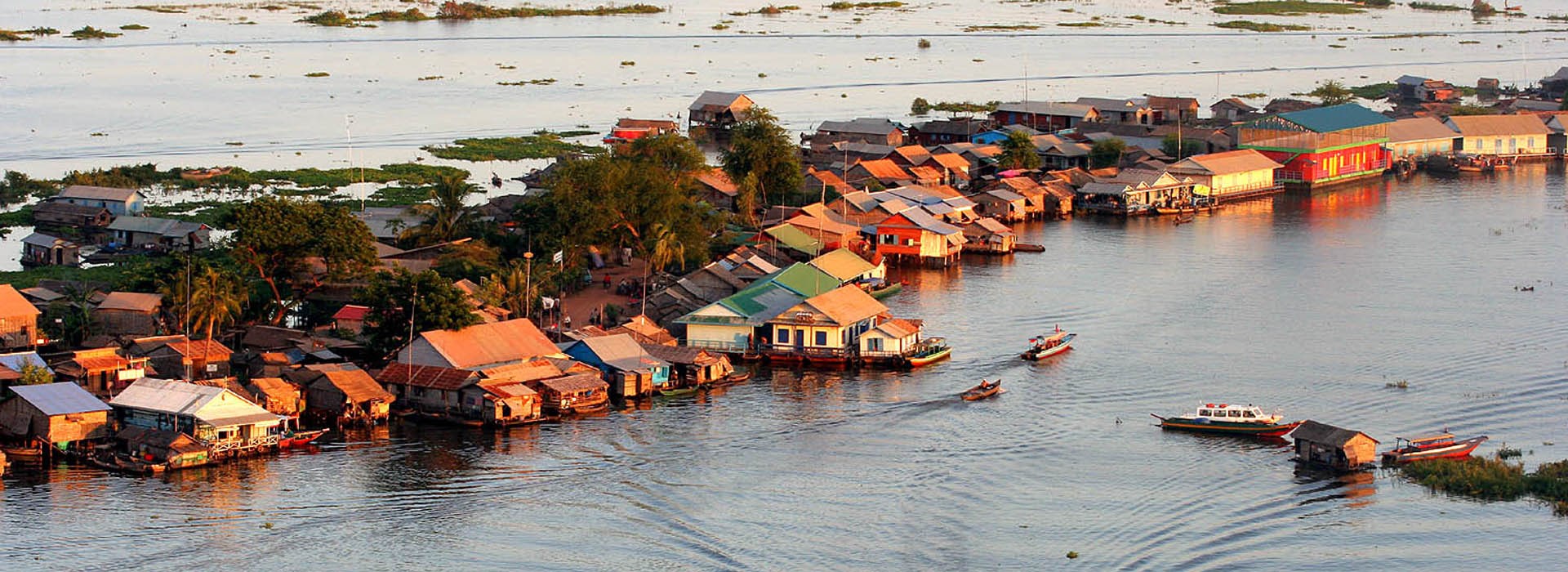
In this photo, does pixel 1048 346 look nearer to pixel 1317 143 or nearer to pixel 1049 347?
pixel 1049 347

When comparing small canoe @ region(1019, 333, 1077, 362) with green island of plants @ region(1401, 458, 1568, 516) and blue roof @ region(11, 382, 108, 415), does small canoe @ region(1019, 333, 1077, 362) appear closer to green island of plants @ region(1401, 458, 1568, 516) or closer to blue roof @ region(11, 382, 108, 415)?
green island of plants @ region(1401, 458, 1568, 516)

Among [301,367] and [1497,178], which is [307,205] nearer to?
[301,367]

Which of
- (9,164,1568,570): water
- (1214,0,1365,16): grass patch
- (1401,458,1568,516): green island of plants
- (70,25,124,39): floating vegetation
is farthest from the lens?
(1214,0,1365,16): grass patch

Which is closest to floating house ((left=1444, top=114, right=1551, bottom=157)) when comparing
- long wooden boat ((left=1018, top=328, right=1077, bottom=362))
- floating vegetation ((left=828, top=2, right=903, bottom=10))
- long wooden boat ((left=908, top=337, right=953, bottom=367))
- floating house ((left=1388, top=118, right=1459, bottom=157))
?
floating house ((left=1388, top=118, right=1459, bottom=157))

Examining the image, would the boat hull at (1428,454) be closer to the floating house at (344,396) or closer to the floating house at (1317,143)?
the floating house at (344,396)

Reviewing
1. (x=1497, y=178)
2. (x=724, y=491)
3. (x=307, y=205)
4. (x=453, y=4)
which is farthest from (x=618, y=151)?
(x=453, y=4)
